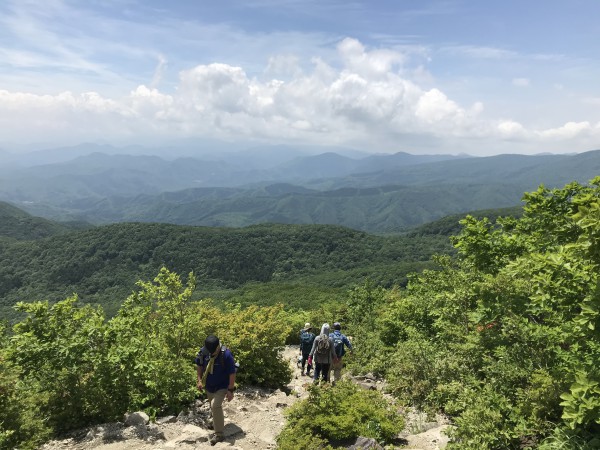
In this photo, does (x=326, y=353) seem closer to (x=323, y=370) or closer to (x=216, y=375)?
(x=323, y=370)

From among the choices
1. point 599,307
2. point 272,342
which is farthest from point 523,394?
point 272,342

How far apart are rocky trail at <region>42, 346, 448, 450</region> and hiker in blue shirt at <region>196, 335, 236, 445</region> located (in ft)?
1.21

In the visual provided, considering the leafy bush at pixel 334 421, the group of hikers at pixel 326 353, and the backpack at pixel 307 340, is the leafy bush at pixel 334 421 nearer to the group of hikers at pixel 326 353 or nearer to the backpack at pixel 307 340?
the group of hikers at pixel 326 353

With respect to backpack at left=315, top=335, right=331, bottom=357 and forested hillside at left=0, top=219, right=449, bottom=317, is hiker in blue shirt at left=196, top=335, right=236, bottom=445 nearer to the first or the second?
backpack at left=315, top=335, right=331, bottom=357

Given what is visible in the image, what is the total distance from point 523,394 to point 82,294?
144895 mm

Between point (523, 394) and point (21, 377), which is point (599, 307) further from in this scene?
point (21, 377)

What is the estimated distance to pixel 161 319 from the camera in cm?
948

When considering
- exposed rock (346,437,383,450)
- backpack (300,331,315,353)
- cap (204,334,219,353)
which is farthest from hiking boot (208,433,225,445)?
backpack (300,331,315,353)

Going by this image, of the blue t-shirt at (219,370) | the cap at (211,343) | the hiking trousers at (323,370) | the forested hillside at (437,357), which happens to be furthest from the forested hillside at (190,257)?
the cap at (211,343)

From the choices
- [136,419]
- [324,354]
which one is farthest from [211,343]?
[324,354]

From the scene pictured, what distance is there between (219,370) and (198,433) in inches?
46.4

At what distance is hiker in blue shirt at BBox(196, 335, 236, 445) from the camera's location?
707cm

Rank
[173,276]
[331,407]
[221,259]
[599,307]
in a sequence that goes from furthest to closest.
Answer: [221,259], [173,276], [331,407], [599,307]

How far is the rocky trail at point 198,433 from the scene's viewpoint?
6.55 m
